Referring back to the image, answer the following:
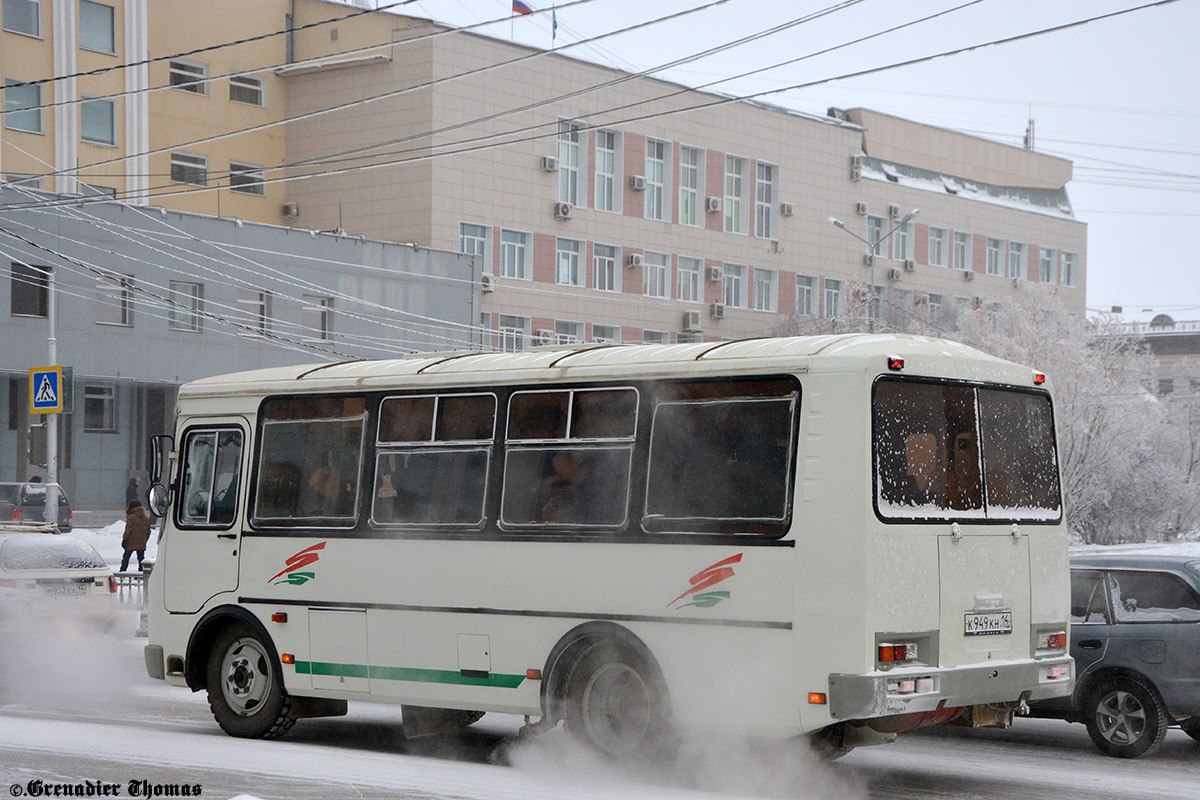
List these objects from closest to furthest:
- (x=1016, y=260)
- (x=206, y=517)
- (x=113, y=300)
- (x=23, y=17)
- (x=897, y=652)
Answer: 1. (x=897, y=652)
2. (x=206, y=517)
3. (x=113, y=300)
4. (x=23, y=17)
5. (x=1016, y=260)

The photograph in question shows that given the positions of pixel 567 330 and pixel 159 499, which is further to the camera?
pixel 567 330

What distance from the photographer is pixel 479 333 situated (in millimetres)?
51250

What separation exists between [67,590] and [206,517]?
6.00 m

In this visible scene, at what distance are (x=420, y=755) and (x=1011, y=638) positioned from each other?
4.23 meters

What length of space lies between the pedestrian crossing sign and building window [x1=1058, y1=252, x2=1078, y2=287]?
5873cm

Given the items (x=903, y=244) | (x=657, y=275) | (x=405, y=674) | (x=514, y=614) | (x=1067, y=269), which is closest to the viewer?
(x=514, y=614)

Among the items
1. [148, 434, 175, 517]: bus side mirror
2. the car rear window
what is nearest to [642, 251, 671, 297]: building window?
the car rear window

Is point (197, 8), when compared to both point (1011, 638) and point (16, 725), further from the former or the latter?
point (1011, 638)

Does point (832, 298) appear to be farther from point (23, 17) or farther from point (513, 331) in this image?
point (23, 17)

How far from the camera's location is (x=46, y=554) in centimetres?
1789

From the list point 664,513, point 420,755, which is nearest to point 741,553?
point 664,513

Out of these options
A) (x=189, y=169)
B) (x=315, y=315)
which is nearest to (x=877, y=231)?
(x=315, y=315)

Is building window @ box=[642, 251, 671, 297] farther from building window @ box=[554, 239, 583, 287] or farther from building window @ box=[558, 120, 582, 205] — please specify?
building window @ box=[558, 120, 582, 205]

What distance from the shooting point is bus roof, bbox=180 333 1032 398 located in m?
9.45
